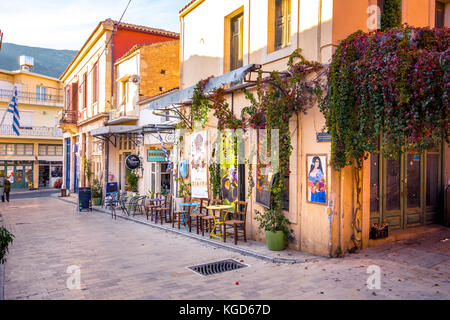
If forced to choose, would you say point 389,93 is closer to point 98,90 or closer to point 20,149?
point 98,90

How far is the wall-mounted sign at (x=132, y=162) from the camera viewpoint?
14969mm

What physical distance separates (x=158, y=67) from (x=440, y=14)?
10945 mm

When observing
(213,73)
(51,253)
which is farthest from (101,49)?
(51,253)

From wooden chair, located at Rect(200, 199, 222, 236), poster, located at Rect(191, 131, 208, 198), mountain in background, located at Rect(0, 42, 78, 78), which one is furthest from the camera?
mountain in background, located at Rect(0, 42, 78, 78)

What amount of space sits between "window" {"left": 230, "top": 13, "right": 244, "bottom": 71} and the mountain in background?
3071 inches

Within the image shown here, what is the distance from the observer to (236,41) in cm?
1056

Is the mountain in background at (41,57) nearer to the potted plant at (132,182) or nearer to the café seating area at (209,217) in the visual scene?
the potted plant at (132,182)

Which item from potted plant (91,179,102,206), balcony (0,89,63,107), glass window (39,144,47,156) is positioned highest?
balcony (0,89,63,107)

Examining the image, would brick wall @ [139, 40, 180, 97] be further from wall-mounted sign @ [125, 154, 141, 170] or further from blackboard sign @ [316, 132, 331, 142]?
blackboard sign @ [316, 132, 331, 142]

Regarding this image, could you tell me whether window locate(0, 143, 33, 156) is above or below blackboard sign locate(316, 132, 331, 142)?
above

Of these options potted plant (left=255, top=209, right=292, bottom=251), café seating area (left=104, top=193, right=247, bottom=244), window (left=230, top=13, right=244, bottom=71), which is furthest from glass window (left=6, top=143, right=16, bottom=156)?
potted plant (left=255, top=209, right=292, bottom=251)

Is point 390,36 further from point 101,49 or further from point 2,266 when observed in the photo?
point 101,49

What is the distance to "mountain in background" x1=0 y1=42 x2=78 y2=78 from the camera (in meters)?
79.9

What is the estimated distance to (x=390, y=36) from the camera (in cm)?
600
